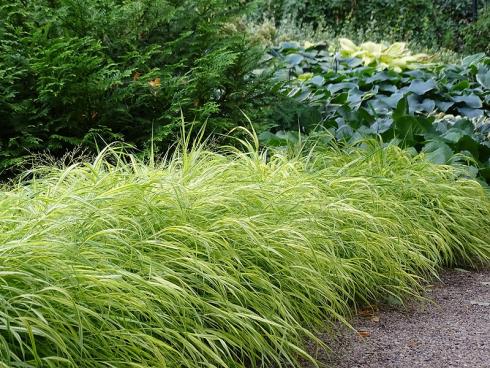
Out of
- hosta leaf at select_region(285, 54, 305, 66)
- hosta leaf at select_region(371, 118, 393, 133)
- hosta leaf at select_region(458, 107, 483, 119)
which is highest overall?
hosta leaf at select_region(285, 54, 305, 66)

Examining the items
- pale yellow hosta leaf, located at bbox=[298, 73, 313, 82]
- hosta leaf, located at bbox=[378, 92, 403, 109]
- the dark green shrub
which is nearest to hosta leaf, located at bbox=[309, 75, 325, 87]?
pale yellow hosta leaf, located at bbox=[298, 73, 313, 82]

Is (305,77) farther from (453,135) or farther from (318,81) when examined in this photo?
(453,135)

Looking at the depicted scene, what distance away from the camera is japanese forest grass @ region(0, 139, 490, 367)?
230cm

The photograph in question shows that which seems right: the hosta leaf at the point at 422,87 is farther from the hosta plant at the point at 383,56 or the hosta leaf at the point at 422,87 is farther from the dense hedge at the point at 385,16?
the dense hedge at the point at 385,16

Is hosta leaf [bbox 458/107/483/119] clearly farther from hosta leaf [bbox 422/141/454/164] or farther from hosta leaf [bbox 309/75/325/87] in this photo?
hosta leaf [bbox 422/141/454/164]

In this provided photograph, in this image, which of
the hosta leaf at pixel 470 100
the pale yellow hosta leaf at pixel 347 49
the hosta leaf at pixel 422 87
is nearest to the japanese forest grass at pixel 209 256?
the hosta leaf at pixel 422 87

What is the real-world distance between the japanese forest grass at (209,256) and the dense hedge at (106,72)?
896mm

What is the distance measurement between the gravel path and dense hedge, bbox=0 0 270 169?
1965 millimetres

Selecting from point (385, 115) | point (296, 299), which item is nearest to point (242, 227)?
point (296, 299)

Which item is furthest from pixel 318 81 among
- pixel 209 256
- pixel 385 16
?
pixel 385 16

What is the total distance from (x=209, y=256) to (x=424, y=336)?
3.47ft

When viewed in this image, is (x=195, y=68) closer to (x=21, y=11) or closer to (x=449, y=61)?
(x=21, y=11)

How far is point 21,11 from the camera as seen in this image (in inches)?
193

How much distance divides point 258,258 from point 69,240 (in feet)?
2.57
